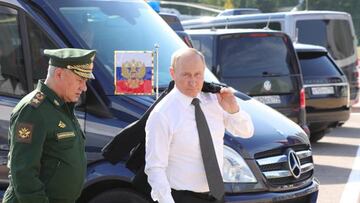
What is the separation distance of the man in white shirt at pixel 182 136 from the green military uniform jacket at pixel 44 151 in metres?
0.47

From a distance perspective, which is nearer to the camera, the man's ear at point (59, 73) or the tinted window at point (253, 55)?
the man's ear at point (59, 73)

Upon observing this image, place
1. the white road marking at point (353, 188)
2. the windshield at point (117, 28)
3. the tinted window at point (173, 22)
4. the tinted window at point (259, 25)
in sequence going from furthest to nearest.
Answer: the tinted window at point (259, 25) < the tinted window at point (173, 22) < the white road marking at point (353, 188) < the windshield at point (117, 28)

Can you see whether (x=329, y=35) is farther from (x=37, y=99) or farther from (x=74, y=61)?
(x=37, y=99)

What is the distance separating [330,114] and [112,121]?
6829 mm

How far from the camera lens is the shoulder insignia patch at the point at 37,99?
3318mm

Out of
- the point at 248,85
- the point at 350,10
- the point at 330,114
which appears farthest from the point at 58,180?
the point at 350,10

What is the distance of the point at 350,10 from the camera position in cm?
5075

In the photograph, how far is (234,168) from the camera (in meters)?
4.88

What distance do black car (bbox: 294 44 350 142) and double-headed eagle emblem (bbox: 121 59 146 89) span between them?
643 centimetres

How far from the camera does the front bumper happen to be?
4840 millimetres

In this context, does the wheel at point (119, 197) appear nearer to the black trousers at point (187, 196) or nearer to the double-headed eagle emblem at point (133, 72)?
the double-headed eagle emblem at point (133, 72)

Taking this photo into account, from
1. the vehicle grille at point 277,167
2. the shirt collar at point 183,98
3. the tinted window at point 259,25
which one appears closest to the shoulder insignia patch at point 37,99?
the shirt collar at point 183,98

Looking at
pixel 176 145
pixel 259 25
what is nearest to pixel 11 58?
pixel 176 145

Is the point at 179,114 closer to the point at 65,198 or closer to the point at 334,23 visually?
the point at 65,198
